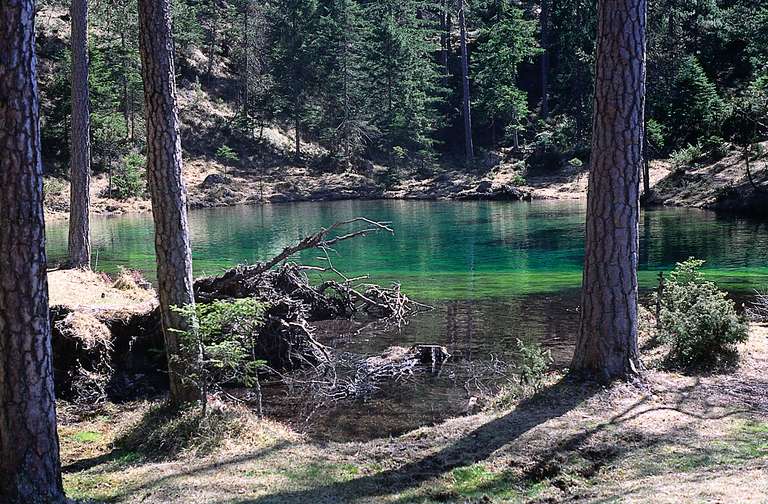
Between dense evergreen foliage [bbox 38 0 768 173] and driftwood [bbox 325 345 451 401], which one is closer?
driftwood [bbox 325 345 451 401]

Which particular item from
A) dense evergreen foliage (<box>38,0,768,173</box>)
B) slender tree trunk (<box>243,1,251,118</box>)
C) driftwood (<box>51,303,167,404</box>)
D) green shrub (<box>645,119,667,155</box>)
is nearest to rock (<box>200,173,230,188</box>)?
dense evergreen foliage (<box>38,0,768,173</box>)

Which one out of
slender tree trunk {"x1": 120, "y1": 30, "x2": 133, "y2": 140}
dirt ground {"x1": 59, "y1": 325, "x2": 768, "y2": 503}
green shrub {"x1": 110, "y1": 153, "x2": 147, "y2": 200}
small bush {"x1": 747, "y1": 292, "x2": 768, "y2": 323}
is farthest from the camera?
slender tree trunk {"x1": 120, "y1": 30, "x2": 133, "y2": 140}

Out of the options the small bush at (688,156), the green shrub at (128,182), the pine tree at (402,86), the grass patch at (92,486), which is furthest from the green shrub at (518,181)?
the grass patch at (92,486)

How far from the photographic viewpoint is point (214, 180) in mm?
46844

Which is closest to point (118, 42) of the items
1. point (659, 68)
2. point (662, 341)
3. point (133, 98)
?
point (133, 98)

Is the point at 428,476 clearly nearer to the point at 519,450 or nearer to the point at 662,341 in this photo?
the point at 519,450

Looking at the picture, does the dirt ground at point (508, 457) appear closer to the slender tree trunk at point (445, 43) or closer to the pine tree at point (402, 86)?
the pine tree at point (402, 86)

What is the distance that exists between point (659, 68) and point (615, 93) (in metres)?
34.9

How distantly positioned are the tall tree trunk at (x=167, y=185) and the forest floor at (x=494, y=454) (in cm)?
67

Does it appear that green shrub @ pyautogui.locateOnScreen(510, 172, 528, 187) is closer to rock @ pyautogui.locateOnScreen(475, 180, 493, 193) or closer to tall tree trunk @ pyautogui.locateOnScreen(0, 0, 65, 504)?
rock @ pyautogui.locateOnScreen(475, 180, 493, 193)

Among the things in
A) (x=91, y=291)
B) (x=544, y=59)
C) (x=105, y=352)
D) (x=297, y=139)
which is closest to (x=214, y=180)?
(x=297, y=139)

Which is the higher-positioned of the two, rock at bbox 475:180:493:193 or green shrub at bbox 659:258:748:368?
rock at bbox 475:180:493:193

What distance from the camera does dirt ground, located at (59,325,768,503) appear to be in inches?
198

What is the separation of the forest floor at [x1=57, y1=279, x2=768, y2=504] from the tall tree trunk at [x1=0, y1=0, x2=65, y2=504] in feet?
2.96
